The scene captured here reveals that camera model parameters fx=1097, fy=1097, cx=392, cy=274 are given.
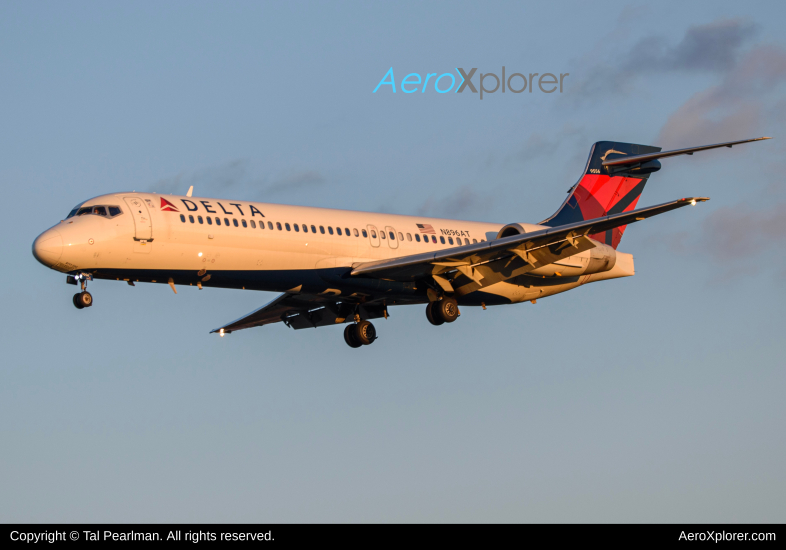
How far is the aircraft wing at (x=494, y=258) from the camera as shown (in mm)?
29812

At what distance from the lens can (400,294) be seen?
1278 inches

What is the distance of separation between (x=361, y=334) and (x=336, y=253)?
4171 millimetres

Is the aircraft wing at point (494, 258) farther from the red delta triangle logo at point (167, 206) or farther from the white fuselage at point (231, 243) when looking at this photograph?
the red delta triangle logo at point (167, 206)

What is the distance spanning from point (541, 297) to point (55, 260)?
15994 millimetres

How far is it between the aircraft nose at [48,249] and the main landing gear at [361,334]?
10.4m

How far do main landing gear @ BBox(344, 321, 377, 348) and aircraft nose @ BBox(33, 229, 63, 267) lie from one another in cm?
1041

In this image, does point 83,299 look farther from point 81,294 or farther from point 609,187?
point 609,187

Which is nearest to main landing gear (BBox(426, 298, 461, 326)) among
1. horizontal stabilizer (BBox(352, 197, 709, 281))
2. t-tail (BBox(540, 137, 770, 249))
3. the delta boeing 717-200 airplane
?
the delta boeing 717-200 airplane

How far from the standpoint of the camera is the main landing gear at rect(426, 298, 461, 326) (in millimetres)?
32031

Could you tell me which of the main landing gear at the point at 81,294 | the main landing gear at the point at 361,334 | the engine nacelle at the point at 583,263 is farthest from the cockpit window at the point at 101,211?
the engine nacelle at the point at 583,263

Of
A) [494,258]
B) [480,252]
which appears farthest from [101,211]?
[494,258]

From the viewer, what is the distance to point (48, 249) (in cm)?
2659

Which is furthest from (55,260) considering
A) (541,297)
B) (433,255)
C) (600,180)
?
(600,180)

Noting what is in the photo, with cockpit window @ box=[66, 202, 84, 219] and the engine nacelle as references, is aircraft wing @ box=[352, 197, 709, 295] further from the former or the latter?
cockpit window @ box=[66, 202, 84, 219]
